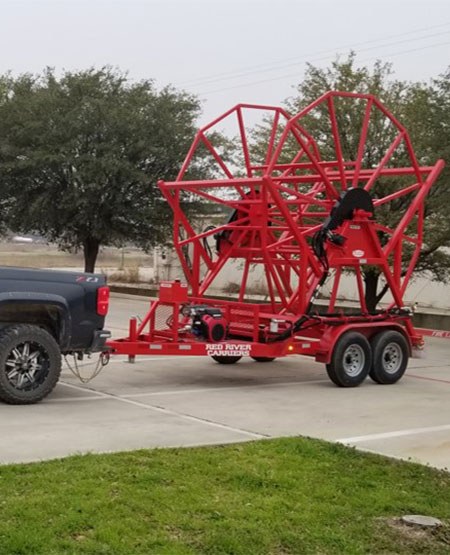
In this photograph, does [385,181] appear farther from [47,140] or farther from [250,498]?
[250,498]

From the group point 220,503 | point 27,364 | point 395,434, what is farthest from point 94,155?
point 220,503

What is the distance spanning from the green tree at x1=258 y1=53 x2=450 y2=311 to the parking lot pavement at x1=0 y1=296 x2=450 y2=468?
18.7ft

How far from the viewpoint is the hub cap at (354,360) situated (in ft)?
42.1

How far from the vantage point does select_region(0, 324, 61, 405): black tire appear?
10.1 meters

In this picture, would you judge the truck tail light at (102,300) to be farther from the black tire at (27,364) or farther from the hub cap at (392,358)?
the hub cap at (392,358)

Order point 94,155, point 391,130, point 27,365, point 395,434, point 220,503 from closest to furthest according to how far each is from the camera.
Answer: point 220,503 → point 395,434 → point 27,365 → point 391,130 → point 94,155

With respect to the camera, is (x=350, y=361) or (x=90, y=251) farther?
(x=90, y=251)

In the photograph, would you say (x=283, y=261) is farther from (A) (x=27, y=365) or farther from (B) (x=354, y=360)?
(A) (x=27, y=365)

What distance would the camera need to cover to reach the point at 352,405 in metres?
11.2

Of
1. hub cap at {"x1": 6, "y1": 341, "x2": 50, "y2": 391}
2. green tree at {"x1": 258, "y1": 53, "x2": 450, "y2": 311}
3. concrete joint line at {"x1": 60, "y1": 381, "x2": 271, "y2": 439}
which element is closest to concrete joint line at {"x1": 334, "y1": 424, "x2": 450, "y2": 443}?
concrete joint line at {"x1": 60, "y1": 381, "x2": 271, "y2": 439}

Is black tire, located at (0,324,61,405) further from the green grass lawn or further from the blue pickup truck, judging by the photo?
the green grass lawn

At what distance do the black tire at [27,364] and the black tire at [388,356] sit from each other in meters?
4.96

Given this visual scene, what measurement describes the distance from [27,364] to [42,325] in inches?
26.8

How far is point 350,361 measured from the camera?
12938mm
